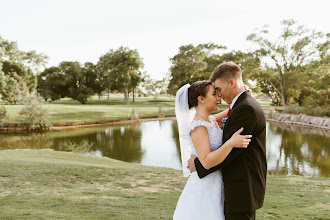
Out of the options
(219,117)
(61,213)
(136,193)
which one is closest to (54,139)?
(136,193)

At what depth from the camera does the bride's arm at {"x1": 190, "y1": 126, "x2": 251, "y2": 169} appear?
2.20 metres

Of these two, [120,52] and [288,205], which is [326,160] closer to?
[288,205]

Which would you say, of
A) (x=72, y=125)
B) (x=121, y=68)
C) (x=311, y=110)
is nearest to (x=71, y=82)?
(x=121, y=68)

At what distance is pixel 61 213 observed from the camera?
196 inches

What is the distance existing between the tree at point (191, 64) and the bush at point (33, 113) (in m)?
34.5

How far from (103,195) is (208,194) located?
450 centimetres

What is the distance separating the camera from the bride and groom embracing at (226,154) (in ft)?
7.52

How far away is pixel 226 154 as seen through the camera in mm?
2266

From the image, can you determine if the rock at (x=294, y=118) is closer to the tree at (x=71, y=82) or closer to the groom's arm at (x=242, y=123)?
the groom's arm at (x=242, y=123)

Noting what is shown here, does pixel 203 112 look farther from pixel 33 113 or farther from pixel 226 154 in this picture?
pixel 33 113

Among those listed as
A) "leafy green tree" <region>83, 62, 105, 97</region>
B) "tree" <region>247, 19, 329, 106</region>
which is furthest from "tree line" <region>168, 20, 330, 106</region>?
"leafy green tree" <region>83, 62, 105, 97</region>

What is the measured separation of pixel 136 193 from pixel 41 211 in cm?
241

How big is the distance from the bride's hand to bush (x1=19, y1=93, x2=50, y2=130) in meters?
28.2

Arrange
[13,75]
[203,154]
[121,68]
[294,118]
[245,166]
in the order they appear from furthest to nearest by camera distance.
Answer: [121,68], [13,75], [294,118], [203,154], [245,166]
